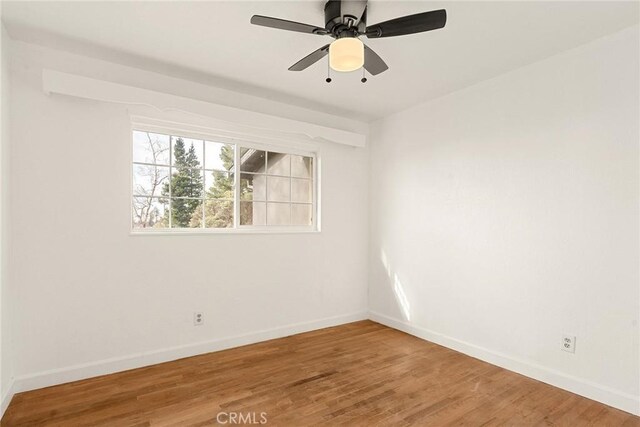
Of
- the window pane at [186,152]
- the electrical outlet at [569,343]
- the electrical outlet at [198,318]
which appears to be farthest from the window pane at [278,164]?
the electrical outlet at [569,343]

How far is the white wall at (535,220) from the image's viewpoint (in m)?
2.30

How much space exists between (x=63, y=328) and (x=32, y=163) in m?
1.26

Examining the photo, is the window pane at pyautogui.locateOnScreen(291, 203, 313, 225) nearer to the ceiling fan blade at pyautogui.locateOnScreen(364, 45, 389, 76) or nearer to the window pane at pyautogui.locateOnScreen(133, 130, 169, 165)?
the window pane at pyautogui.locateOnScreen(133, 130, 169, 165)

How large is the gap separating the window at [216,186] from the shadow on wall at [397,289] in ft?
3.36

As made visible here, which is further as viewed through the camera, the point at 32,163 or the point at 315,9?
the point at 32,163

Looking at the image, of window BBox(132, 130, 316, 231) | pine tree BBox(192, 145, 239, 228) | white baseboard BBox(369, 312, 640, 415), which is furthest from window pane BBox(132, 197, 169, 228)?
white baseboard BBox(369, 312, 640, 415)

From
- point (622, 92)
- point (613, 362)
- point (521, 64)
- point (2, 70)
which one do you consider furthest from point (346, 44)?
point (613, 362)

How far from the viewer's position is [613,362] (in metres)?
2.31

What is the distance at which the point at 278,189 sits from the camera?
12.5 feet

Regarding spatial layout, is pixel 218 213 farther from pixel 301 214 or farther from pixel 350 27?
pixel 350 27

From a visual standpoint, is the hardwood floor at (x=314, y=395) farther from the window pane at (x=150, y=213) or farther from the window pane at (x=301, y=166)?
the window pane at (x=301, y=166)

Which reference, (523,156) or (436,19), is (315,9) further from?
(523,156)

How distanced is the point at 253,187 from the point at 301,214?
68cm

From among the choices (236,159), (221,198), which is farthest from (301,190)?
(221,198)
